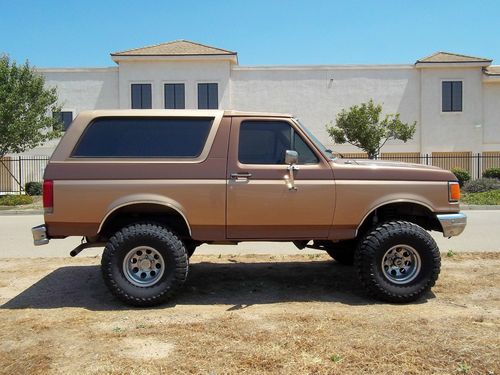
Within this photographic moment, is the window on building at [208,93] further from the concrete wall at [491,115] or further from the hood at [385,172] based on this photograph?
the hood at [385,172]

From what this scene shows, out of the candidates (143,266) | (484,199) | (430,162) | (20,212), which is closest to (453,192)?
(143,266)

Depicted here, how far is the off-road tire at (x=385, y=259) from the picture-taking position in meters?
5.41

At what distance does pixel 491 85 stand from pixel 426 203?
106 ft

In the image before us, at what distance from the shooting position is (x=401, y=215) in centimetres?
596

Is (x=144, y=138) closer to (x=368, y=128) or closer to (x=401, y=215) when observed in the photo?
(x=401, y=215)

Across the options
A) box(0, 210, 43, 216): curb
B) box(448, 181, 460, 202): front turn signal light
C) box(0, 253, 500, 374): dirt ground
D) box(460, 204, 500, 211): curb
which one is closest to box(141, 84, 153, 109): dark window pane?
box(0, 210, 43, 216): curb

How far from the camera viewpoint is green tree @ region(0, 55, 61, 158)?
23.1 metres

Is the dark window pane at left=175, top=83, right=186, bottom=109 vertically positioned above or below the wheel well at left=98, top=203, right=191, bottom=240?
above

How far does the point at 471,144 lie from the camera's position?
33688 millimetres

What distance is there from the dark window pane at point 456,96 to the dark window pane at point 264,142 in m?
31.4

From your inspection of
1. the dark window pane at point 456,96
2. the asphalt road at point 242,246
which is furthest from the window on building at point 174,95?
the asphalt road at point 242,246

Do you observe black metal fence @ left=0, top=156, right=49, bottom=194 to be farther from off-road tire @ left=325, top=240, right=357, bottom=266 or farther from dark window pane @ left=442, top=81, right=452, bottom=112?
off-road tire @ left=325, top=240, right=357, bottom=266

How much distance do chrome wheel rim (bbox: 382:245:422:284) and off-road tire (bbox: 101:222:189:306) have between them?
2.25 meters

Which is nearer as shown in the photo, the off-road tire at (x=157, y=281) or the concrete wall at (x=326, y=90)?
the off-road tire at (x=157, y=281)
